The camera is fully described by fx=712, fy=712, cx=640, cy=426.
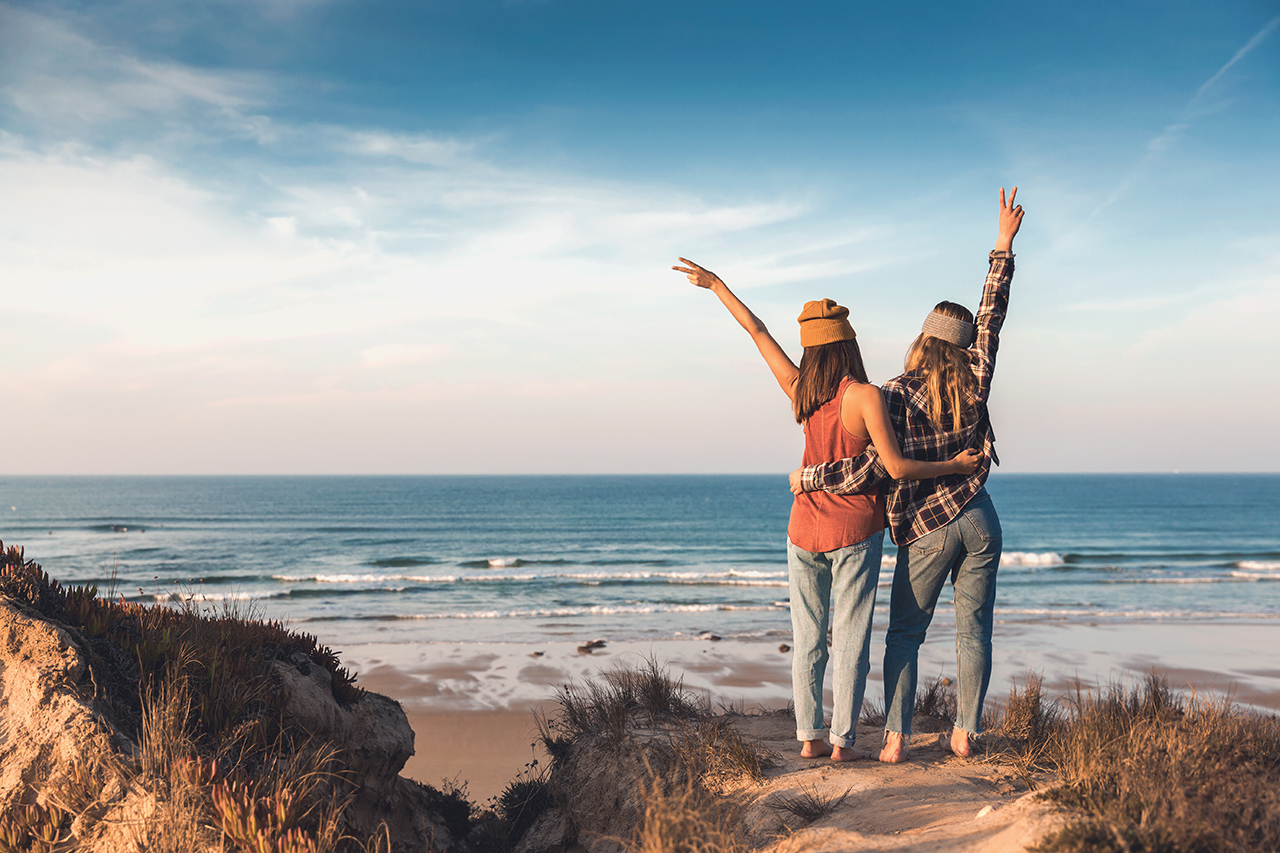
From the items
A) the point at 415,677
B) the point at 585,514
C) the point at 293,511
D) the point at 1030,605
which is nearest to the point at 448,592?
the point at 415,677

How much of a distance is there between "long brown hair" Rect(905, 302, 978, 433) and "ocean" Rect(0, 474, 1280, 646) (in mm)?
4986

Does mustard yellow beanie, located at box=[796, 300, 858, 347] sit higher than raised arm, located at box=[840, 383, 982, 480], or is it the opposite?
mustard yellow beanie, located at box=[796, 300, 858, 347]

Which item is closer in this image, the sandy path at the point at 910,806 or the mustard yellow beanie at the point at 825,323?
the sandy path at the point at 910,806

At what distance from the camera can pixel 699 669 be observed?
12.0 m

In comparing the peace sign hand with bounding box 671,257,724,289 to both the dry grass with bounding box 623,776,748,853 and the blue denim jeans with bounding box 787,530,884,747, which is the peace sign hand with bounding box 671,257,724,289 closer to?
the blue denim jeans with bounding box 787,530,884,747

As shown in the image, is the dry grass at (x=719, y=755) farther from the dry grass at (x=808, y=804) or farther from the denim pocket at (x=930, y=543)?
the denim pocket at (x=930, y=543)

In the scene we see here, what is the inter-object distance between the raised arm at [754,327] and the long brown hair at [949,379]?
66 centimetres

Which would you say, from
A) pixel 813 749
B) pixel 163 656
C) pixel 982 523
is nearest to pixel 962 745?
pixel 813 749

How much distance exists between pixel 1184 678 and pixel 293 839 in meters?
13.3

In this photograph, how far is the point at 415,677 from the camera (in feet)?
38.4

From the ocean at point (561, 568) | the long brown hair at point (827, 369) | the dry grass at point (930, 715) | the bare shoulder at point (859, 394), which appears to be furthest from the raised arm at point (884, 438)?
the ocean at point (561, 568)

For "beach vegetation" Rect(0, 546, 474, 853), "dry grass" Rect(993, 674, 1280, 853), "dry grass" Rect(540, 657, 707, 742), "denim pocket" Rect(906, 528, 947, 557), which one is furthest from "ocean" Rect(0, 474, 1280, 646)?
"dry grass" Rect(993, 674, 1280, 853)

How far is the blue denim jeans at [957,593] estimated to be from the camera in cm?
355

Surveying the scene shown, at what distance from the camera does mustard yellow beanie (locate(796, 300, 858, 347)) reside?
11.6 ft
